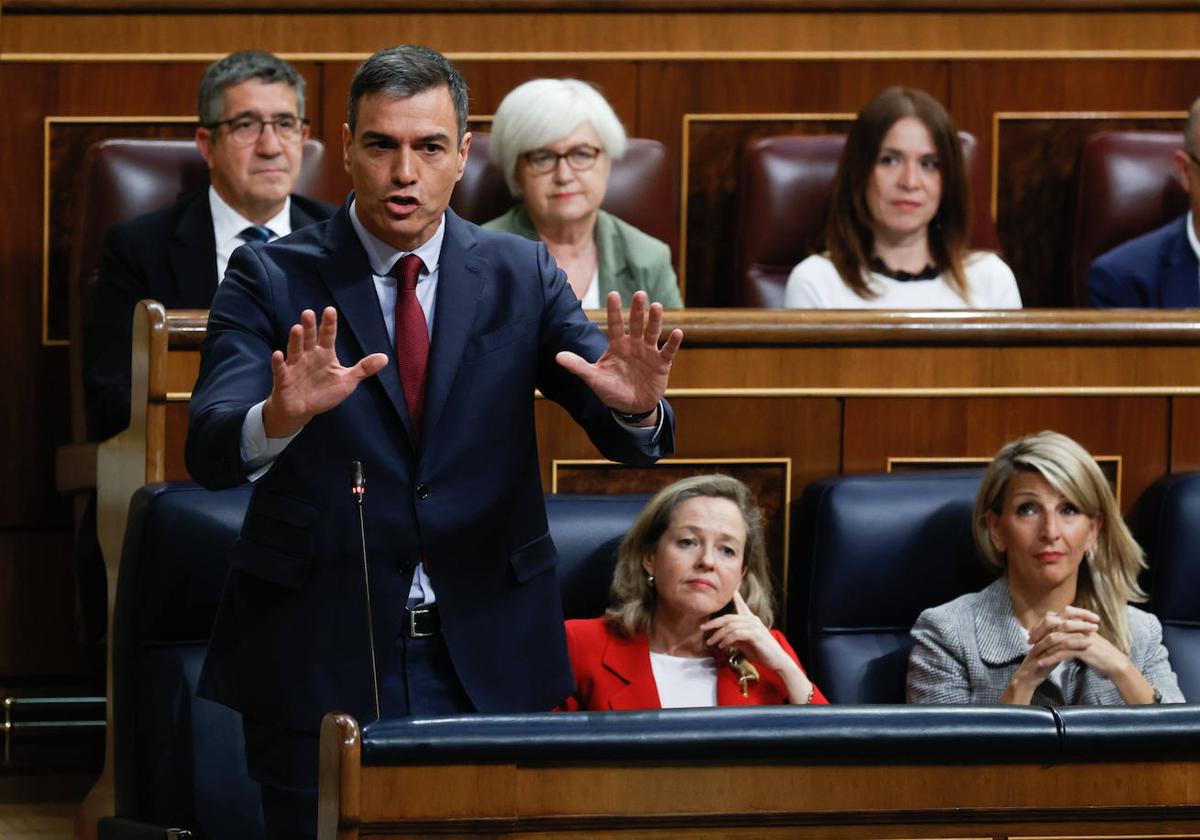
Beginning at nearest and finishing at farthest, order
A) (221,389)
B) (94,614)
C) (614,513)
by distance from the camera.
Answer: (221,389) → (614,513) → (94,614)

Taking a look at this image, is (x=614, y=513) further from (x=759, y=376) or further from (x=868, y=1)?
(x=868, y=1)

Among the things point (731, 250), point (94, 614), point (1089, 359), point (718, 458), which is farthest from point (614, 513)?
point (731, 250)

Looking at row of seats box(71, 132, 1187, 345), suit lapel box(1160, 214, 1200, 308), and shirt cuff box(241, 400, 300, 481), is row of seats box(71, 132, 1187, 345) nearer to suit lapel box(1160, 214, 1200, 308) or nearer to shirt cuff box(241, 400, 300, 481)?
suit lapel box(1160, 214, 1200, 308)

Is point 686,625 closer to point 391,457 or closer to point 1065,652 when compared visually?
point 1065,652

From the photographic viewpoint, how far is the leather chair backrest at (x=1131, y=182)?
5.48ft

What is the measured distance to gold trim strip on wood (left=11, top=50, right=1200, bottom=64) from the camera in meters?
1.61

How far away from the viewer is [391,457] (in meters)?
0.82

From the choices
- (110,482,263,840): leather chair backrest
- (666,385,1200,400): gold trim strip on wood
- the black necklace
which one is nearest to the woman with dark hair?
the black necklace

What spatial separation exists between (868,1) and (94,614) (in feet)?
2.80

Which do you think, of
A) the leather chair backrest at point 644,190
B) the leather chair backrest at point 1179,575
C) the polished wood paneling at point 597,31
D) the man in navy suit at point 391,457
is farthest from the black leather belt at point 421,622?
the polished wood paneling at point 597,31

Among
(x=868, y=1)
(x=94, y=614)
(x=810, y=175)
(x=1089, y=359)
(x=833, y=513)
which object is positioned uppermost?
(x=868, y=1)

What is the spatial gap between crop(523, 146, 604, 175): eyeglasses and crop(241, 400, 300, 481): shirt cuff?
0.75 m

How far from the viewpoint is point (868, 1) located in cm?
170

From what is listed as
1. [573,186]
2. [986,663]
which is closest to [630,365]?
[986,663]
